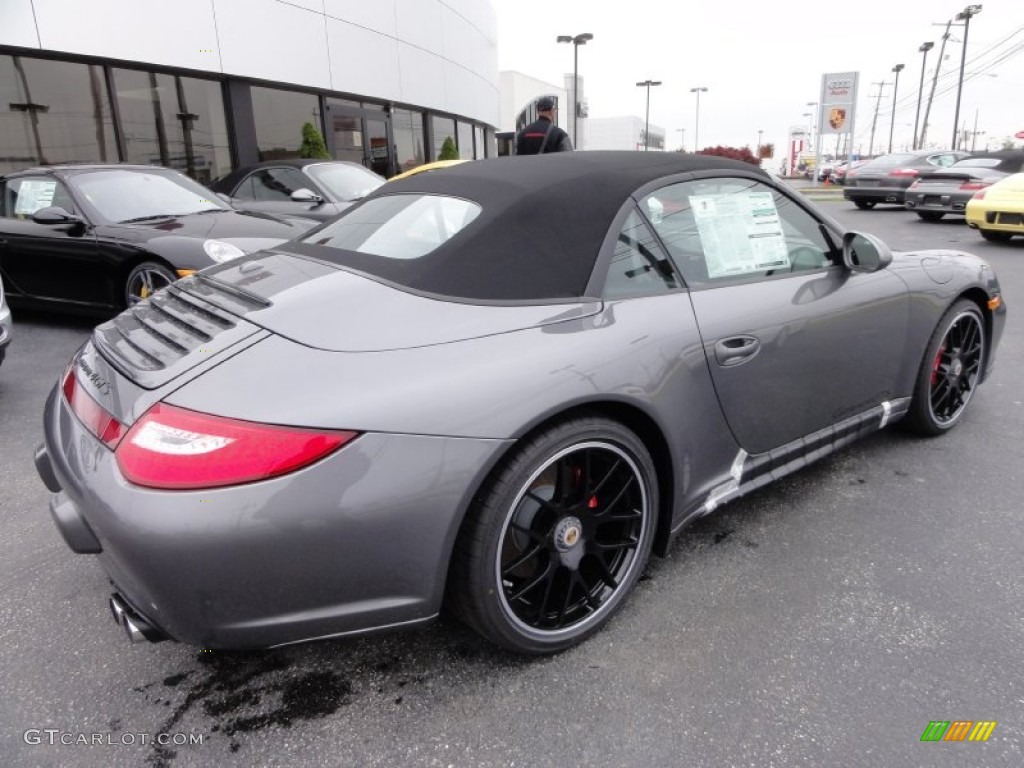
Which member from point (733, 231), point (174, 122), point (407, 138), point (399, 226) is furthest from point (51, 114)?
point (733, 231)

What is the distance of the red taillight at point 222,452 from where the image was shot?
4.96ft

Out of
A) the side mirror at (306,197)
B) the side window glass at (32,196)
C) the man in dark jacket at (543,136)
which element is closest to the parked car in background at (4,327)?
the side window glass at (32,196)

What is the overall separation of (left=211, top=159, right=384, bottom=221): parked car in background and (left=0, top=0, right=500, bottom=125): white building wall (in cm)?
409

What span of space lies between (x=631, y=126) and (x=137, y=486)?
3334 inches

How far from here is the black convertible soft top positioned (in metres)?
1.96

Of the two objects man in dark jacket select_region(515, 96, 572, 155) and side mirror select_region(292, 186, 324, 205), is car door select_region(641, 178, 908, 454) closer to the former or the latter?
man in dark jacket select_region(515, 96, 572, 155)

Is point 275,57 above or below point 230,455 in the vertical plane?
above

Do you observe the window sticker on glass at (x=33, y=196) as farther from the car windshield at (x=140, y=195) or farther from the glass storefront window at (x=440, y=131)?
the glass storefront window at (x=440, y=131)

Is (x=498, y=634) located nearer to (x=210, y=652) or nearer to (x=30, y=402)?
(x=210, y=652)

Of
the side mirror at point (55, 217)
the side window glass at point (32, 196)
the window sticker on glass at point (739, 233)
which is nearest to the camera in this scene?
the window sticker on glass at point (739, 233)

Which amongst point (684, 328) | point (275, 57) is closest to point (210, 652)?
point (684, 328)

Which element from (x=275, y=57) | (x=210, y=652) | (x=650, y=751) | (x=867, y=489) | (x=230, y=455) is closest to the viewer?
(x=230, y=455)

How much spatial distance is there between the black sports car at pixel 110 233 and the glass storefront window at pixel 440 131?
1520cm

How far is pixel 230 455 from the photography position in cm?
151
